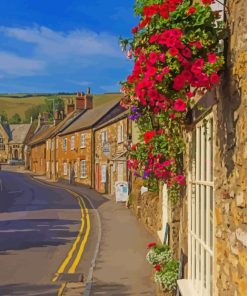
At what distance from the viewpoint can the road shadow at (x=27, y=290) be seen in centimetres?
962

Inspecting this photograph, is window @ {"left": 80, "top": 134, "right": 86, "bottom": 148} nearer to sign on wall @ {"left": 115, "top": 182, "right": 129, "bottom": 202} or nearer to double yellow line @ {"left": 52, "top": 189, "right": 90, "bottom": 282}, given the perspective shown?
sign on wall @ {"left": 115, "top": 182, "right": 129, "bottom": 202}

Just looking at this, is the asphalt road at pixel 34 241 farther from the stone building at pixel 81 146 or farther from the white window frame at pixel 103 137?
the stone building at pixel 81 146

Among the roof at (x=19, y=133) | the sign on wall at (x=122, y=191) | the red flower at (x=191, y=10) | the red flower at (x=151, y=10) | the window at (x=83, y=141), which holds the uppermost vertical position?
the roof at (x=19, y=133)

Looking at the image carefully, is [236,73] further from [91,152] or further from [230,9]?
[91,152]

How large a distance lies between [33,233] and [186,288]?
12.9 meters

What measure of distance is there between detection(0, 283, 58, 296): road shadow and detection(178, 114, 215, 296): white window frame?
4.19 meters

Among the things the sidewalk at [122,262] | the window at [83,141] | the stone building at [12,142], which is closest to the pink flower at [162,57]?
the sidewalk at [122,262]

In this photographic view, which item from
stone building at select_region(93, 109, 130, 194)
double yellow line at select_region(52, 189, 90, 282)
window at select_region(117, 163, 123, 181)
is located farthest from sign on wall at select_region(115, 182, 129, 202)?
double yellow line at select_region(52, 189, 90, 282)

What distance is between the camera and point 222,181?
13.4 feet

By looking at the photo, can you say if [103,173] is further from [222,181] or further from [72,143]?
[222,181]

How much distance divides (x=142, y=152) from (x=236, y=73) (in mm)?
5158

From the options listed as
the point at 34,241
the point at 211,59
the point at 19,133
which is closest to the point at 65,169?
the point at 34,241

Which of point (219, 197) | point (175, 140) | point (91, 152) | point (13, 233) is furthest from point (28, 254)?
point (91, 152)

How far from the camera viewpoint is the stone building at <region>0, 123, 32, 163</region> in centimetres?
11356
